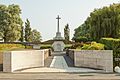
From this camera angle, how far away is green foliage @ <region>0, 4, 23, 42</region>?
65.8 metres

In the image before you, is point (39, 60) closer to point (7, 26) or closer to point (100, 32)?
point (100, 32)

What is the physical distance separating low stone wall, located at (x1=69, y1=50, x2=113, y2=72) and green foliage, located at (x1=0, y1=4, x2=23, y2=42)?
151 ft

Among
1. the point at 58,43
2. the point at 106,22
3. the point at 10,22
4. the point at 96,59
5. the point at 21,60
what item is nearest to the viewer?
the point at 96,59

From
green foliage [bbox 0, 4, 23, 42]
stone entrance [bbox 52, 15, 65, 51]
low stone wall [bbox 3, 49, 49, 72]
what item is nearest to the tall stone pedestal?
stone entrance [bbox 52, 15, 65, 51]

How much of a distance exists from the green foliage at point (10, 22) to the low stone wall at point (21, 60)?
43.8 metres

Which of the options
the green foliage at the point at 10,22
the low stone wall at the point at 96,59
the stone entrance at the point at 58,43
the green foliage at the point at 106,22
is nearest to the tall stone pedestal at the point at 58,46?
the stone entrance at the point at 58,43

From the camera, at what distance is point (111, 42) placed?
19562 mm

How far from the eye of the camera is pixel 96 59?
18250 mm

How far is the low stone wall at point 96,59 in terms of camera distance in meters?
16.9

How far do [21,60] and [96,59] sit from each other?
5.15 meters

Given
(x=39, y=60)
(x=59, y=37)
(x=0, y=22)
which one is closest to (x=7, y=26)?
(x=0, y=22)

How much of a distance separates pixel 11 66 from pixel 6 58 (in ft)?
1.90

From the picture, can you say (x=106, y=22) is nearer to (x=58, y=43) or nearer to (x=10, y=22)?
(x=58, y=43)

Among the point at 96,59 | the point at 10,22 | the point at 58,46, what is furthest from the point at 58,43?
the point at 96,59
